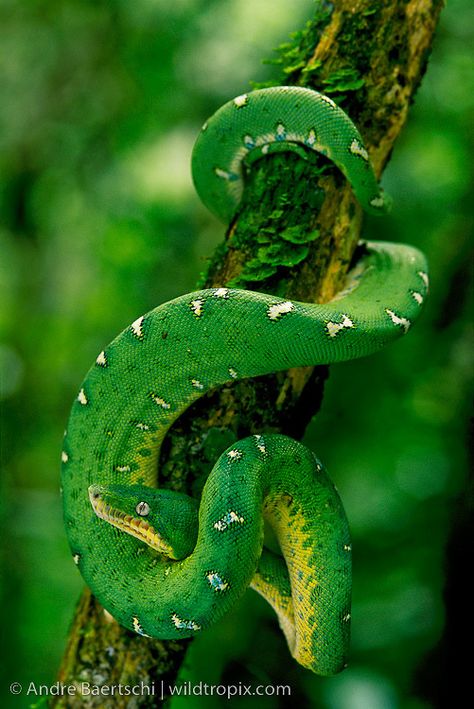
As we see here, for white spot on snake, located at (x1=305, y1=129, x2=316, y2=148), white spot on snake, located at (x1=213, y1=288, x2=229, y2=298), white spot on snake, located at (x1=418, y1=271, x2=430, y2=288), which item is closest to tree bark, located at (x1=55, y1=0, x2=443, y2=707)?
white spot on snake, located at (x1=305, y1=129, x2=316, y2=148)

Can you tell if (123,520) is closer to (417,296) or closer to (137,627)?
(137,627)

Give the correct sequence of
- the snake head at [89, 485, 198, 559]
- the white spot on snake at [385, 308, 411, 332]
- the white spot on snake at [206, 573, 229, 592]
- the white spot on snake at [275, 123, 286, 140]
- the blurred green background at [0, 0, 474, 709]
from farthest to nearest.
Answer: the blurred green background at [0, 0, 474, 709] → the white spot on snake at [275, 123, 286, 140] → the white spot on snake at [385, 308, 411, 332] → the snake head at [89, 485, 198, 559] → the white spot on snake at [206, 573, 229, 592]

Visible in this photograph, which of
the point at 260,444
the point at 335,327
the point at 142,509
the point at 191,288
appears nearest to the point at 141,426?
the point at 142,509

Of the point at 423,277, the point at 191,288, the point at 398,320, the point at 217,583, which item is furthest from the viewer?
the point at 191,288

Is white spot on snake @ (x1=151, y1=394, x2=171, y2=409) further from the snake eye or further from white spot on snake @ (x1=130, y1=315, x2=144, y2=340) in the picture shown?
the snake eye

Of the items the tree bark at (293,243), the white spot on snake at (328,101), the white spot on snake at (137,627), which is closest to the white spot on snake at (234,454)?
the tree bark at (293,243)

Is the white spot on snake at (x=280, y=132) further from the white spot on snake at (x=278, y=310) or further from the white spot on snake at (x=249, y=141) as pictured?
the white spot on snake at (x=278, y=310)
